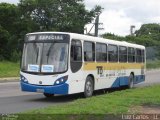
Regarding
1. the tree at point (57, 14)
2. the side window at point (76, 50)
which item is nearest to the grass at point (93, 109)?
the side window at point (76, 50)

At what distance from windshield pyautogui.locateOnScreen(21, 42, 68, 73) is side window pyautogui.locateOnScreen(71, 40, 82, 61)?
40 cm

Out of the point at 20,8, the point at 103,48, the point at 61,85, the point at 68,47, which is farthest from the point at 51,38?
the point at 20,8

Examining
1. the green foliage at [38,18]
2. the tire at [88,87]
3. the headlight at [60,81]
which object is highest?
the green foliage at [38,18]

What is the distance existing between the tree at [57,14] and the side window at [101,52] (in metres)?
25.4

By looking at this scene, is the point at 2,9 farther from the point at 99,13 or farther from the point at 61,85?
the point at 61,85

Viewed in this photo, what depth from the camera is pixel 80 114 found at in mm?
11688

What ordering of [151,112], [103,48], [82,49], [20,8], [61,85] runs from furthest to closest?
[20,8]
[103,48]
[82,49]
[61,85]
[151,112]

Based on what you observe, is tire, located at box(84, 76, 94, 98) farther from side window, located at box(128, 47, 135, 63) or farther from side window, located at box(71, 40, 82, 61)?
side window, located at box(128, 47, 135, 63)

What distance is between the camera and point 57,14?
47.7 meters

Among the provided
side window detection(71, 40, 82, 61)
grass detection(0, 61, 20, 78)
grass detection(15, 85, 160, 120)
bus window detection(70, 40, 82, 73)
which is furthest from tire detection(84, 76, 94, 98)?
grass detection(0, 61, 20, 78)

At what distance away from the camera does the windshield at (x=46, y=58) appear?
1769cm

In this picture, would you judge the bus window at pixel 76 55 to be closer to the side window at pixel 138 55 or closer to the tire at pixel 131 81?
the tire at pixel 131 81

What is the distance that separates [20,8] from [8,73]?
11.5 m

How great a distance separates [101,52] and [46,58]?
4.11m
